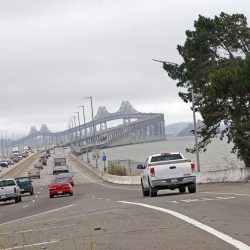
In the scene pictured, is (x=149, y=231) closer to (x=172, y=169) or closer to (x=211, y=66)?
(x=172, y=169)

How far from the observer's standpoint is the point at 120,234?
44.4 feet

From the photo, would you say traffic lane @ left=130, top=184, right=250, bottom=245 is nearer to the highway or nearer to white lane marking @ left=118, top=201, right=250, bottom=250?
the highway

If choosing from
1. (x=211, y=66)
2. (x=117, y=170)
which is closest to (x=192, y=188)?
(x=211, y=66)

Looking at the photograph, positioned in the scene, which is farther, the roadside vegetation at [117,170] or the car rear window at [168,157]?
the roadside vegetation at [117,170]

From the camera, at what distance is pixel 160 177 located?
29.1 m

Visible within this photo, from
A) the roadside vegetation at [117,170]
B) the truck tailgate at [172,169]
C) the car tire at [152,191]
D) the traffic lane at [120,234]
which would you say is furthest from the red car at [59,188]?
the roadside vegetation at [117,170]

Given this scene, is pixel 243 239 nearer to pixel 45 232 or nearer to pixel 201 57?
pixel 45 232

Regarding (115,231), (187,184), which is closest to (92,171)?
(187,184)

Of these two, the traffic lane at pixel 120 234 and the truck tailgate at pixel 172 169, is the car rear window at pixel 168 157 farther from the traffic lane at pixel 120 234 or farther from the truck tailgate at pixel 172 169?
the traffic lane at pixel 120 234

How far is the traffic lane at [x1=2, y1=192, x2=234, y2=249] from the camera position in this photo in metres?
11.5

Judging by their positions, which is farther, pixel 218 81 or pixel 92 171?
pixel 92 171

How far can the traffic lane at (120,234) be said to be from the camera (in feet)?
37.9

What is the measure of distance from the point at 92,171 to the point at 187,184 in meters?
75.3

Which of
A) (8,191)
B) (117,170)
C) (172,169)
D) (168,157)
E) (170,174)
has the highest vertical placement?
(117,170)
